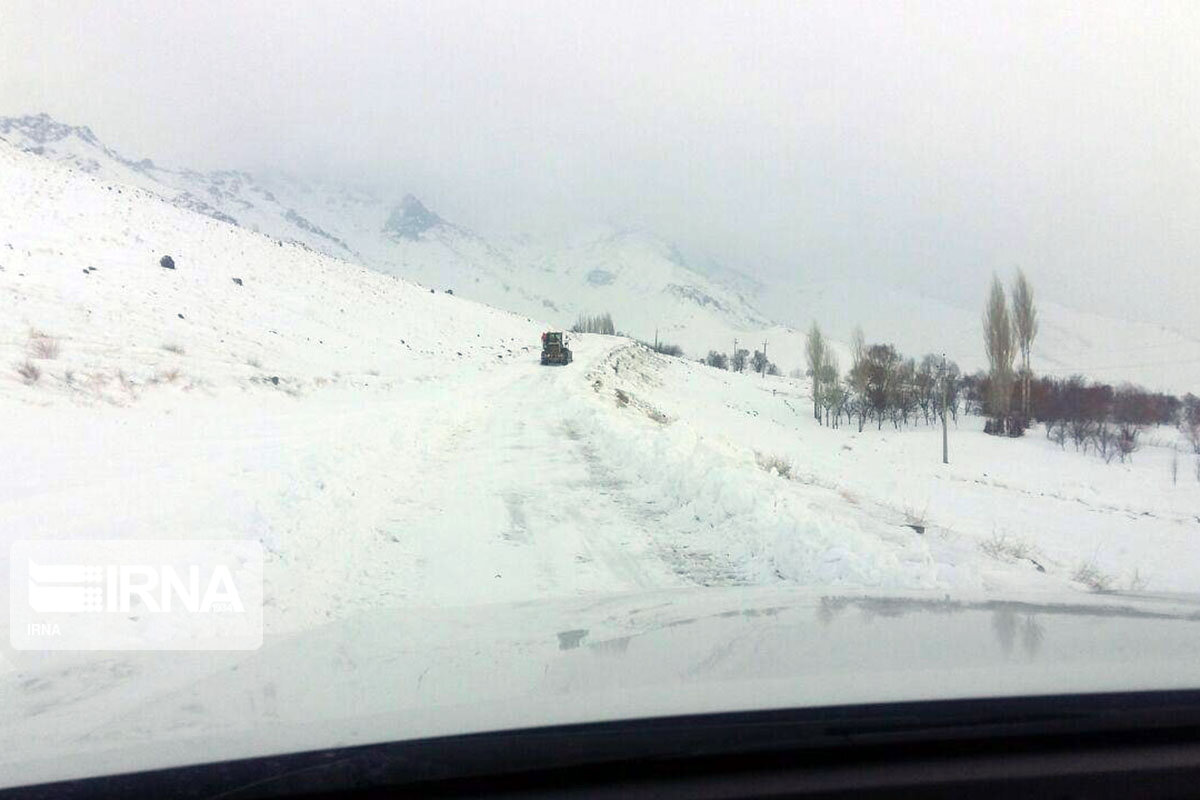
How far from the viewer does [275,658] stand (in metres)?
3.99

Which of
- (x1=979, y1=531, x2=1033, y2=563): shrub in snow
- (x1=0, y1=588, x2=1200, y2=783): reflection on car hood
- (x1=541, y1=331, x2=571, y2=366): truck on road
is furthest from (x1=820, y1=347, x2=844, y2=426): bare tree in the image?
(x1=0, y1=588, x2=1200, y2=783): reflection on car hood

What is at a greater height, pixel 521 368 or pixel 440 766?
pixel 521 368

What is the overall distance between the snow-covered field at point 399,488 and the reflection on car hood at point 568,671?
21 cm

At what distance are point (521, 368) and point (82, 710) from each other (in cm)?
4839

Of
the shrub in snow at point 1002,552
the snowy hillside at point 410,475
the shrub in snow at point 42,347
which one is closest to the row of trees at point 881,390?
the snowy hillside at point 410,475

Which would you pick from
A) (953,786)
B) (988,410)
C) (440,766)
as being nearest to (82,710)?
(440,766)

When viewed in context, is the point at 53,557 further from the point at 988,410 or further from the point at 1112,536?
the point at 988,410

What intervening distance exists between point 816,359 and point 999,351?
683 inches

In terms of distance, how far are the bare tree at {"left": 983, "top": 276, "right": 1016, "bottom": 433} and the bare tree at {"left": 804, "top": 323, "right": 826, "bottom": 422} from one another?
1533cm

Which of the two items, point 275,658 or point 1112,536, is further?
point 1112,536

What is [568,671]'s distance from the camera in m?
3.27

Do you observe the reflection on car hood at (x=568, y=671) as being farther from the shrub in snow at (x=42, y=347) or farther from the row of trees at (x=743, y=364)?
the row of trees at (x=743, y=364)

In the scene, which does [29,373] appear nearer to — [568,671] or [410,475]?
[410,475]

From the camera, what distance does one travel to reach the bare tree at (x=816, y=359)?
7488cm
